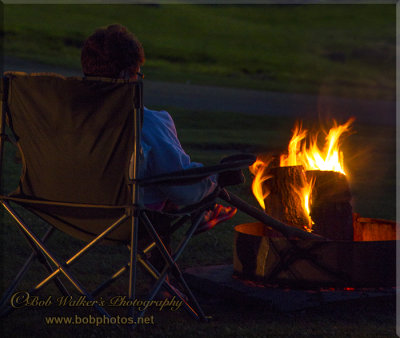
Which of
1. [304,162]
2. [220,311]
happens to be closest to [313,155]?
[304,162]

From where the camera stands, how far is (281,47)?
52.7m

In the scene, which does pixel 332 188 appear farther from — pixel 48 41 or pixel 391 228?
pixel 48 41

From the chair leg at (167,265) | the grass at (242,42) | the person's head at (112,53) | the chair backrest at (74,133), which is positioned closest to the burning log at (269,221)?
the chair leg at (167,265)

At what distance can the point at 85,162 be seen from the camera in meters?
3.03

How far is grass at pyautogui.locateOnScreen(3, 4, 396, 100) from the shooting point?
34.0 metres

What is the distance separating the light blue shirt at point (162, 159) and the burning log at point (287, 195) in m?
0.95

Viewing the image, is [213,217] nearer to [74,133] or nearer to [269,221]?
[269,221]

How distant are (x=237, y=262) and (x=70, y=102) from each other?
1.48m

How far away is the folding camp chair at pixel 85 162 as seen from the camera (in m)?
2.91

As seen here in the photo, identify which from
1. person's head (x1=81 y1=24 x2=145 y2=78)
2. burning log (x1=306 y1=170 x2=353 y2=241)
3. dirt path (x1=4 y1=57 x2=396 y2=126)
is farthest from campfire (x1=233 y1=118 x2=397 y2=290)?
dirt path (x1=4 y1=57 x2=396 y2=126)

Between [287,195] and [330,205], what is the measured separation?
0.85 ft

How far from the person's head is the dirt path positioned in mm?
12549

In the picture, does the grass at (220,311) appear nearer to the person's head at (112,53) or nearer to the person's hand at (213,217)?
the person's hand at (213,217)

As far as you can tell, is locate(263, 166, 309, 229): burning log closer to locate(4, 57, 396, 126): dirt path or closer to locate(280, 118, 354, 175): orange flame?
locate(280, 118, 354, 175): orange flame
